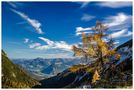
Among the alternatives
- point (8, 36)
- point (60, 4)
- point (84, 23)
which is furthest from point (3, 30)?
point (84, 23)

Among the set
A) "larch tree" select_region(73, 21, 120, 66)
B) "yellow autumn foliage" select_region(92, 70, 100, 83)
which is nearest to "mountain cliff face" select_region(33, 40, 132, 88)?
"yellow autumn foliage" select_region(92, 70, 100, 83)

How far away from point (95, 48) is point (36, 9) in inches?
126

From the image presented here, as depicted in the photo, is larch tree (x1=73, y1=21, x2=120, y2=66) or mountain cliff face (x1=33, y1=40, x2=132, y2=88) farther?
larch tree (x1=73, y1=21, x2=120, y2=66)

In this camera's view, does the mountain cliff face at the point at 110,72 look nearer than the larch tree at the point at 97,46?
Yes

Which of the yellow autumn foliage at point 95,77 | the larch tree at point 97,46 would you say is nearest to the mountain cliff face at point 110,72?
the yellow autumn foliage at point 95,77

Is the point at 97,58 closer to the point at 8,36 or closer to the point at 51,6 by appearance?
the point at 51,6

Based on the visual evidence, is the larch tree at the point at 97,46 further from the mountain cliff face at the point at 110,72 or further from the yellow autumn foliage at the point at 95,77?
the yellow autumn foliage at the point at 95,77

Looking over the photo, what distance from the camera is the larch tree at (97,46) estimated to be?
14008 millimetres

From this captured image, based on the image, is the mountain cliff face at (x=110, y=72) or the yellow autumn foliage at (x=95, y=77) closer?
the mountain cliff face at (x=110, y=72)

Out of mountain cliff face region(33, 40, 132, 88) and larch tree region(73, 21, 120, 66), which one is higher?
larch tree region(73, 21, 120, 66)

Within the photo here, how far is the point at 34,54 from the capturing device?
14.3 metres

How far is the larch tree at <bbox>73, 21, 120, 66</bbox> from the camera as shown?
46.0 feet

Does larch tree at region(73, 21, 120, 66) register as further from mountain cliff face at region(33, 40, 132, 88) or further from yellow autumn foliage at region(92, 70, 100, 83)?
yellow autumn foliage at region(92, 70, 100, 83)

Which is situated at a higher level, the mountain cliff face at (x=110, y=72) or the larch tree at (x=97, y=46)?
the larch tree at (x=97, y=46)
